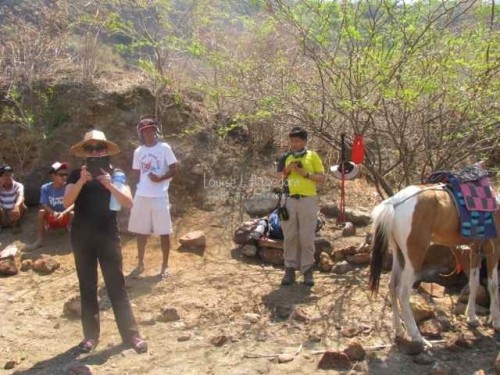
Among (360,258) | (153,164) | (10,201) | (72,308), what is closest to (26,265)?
(10,201)

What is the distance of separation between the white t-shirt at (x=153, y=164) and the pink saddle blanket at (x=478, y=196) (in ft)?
10.1

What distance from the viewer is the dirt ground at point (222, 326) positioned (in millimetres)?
4219

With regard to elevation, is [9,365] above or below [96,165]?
below

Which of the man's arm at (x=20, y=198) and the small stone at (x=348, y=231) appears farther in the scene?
the man's arm at (x=20, y=198)

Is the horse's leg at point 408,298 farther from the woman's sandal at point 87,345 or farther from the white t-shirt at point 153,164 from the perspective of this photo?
the white t-shirt at point 153,164

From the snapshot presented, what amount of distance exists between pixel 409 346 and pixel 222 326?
165cm

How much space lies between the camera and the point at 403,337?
443 centimetres

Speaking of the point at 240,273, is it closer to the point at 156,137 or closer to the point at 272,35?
the point at 156,137

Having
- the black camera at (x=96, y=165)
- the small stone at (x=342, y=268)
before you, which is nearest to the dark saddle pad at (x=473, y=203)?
the small stone at (x=342, y=268)

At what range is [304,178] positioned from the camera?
18.8ft

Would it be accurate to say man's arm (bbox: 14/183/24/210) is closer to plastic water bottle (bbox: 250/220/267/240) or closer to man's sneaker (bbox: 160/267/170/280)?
man's sneaker (bbox: 160/267/170/280)

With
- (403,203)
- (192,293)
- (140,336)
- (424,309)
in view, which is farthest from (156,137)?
(424,309)

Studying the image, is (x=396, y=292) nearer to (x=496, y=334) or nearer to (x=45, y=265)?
(x=496, y=334)

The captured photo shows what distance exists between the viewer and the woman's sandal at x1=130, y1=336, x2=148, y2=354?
4383mm
